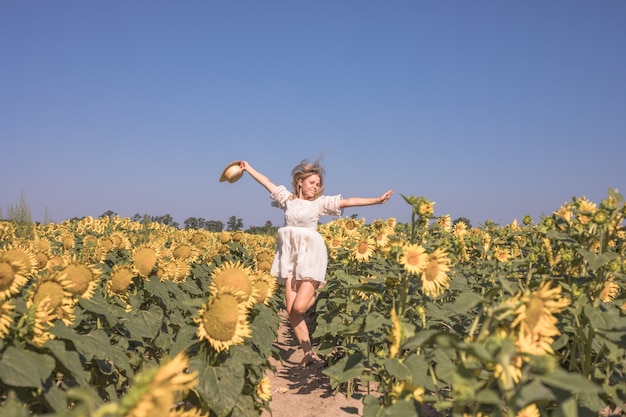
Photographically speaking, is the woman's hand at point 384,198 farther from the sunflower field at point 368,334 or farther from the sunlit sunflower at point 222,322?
the sunlit sunflower at point 222,322

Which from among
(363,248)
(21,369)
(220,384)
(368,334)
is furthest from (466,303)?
(363,248)

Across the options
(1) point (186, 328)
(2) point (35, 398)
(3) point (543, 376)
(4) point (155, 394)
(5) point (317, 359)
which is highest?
(3) point (543, 376)

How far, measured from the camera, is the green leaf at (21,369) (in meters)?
2.03

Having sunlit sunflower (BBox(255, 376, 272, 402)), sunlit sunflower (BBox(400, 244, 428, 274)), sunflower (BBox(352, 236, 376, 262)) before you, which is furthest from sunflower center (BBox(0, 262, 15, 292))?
sunflower (BBox(352, 236, 376, 262))

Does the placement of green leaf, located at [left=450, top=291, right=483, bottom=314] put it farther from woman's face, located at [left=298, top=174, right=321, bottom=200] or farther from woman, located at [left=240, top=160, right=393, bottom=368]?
woman's face, located at [left=298, top=174, right=321, bottom=200]

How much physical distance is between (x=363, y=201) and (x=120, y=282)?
2.79 metres

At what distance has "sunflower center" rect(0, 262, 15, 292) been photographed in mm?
2725

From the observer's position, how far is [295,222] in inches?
234

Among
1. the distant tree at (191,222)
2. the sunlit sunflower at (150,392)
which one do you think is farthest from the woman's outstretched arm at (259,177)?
the distant tree at (191,222)

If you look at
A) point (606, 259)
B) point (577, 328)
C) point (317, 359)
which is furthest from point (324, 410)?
point (606, 259)

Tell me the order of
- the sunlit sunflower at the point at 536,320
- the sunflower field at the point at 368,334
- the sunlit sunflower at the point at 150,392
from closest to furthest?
the sunlit sunflower at the point at 150,392 < the sunflower field at the point at 368,334 < the sunlit sunflower at the point at 536,320

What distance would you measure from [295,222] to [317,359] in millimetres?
1712

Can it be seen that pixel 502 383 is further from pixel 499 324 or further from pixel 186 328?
pixel 186 328

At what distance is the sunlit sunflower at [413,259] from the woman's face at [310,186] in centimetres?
304
